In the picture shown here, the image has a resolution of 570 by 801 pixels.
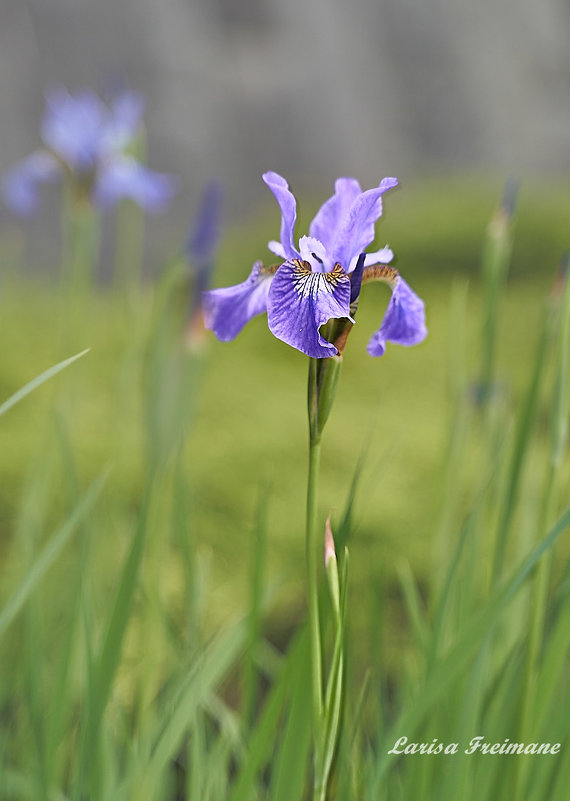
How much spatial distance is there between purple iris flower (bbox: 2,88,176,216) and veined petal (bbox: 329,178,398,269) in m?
0.47

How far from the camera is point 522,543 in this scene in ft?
1.53

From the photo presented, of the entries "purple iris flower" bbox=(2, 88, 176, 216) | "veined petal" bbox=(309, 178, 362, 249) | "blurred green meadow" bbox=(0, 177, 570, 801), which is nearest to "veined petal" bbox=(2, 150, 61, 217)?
"purple iris flower" bbox=(2, 88, 176, 216)

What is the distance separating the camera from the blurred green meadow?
1.01ft

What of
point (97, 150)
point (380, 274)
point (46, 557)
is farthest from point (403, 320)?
point (97, 150)

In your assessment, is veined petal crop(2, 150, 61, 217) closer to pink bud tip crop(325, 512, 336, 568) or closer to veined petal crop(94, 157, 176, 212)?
veined petal crop(94, 157, 176, 212)

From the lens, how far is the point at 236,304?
0.90ft

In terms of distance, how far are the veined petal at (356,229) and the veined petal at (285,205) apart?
0.04ft

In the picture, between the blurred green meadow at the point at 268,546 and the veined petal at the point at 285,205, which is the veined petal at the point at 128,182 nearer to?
the blurred green meadow at the point at 268,546

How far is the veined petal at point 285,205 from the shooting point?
0.79 ft

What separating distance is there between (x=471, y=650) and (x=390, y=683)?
0.47 metres

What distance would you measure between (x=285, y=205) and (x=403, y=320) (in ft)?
0.19

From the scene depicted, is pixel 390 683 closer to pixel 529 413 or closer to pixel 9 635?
pixel 9 635

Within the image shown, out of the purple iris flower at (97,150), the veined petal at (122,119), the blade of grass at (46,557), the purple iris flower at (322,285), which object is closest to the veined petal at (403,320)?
the purple iris flower at (322,285)

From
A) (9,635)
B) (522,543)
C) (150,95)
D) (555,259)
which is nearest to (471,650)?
(522,543)
